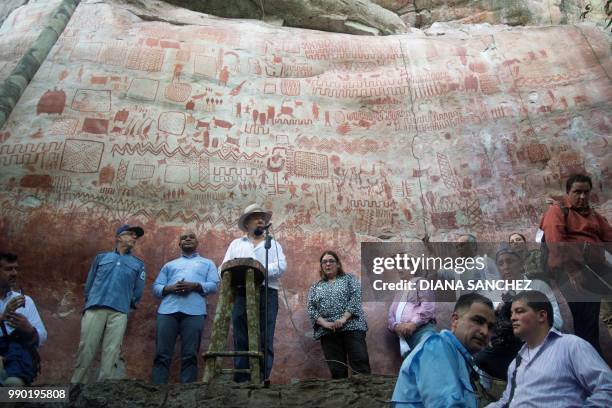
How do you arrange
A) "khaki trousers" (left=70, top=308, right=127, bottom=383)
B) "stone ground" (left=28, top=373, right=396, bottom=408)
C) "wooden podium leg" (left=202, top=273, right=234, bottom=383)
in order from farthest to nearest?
1. "khaki trousers" (left=70, top=308, right=127, bottom=383)
2. "wooden podium leg" (left=202, top=273, right=234, bottom=383)
3. "stone ground" (left=28, top=373, right=396, bottom=408)

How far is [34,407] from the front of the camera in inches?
216

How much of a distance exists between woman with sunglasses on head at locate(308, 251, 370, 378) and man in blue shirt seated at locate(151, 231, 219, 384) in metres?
1.26

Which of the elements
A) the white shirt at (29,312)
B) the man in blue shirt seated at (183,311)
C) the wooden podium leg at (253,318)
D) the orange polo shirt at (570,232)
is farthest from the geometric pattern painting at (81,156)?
the orange polo shirt at (570,232)

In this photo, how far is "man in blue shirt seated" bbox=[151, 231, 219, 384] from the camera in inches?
280

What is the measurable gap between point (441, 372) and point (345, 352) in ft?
10.3

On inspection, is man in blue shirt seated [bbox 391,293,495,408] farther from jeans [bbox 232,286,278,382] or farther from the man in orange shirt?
jeans [bbox 232,286,278,382]

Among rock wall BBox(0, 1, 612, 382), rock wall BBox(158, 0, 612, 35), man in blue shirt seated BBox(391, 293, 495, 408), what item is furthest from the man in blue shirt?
rock wall BBox(158, 0, 612, 35)

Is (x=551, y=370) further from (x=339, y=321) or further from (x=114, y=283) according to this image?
(x=114, y=283)

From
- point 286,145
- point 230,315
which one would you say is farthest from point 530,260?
point 286,145

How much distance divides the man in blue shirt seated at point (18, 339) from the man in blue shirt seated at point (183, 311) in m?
1.20

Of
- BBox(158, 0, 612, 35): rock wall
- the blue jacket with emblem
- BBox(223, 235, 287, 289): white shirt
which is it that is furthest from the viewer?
BBox(158, 0, 612, 35): rock wall

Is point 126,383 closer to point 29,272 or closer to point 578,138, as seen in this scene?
point 29,272

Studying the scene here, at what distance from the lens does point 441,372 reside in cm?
399

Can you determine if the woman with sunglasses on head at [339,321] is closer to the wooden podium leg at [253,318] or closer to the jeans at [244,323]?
the jeans at [244,323]
